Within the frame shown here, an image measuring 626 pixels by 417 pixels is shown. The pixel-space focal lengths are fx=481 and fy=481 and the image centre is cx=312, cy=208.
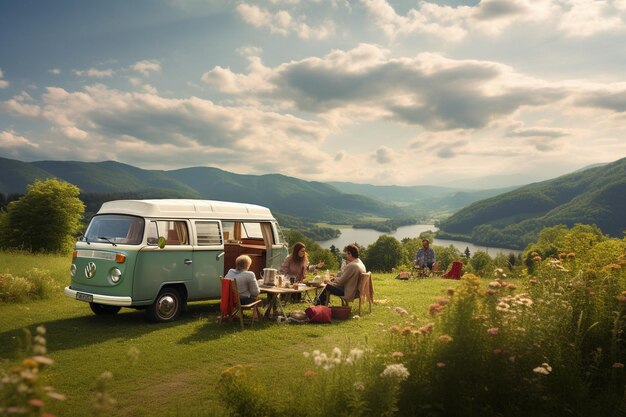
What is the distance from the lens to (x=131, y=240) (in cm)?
1038

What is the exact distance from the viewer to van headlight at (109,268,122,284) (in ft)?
32.9

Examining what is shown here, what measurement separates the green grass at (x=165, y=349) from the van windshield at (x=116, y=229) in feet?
6.27

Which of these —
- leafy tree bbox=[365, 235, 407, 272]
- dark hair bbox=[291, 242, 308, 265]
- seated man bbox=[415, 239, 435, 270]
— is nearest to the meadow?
dark hair bbox=[291, 242, 308, 265]

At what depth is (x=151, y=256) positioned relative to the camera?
10.4 meters

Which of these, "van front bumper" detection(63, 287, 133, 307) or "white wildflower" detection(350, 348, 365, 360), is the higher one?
"white wildflower" detection(350, 348, 365, 360)

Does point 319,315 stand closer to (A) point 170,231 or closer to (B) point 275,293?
(B) point 275,293

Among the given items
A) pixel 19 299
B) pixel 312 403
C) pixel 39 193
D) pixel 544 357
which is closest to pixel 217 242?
pixel 19 299

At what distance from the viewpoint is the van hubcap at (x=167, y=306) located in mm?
10820

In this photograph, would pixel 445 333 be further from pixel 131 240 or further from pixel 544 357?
pixel 131 240

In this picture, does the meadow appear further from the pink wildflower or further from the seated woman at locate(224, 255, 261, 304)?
the seated woman at locate(224, 255, 261, 304)

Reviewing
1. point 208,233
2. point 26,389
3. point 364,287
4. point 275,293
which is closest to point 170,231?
point 208,233

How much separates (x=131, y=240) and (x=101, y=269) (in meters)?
0.86

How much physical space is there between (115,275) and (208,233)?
95.0 inches

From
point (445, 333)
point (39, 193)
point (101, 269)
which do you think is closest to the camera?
point (445, 333)
